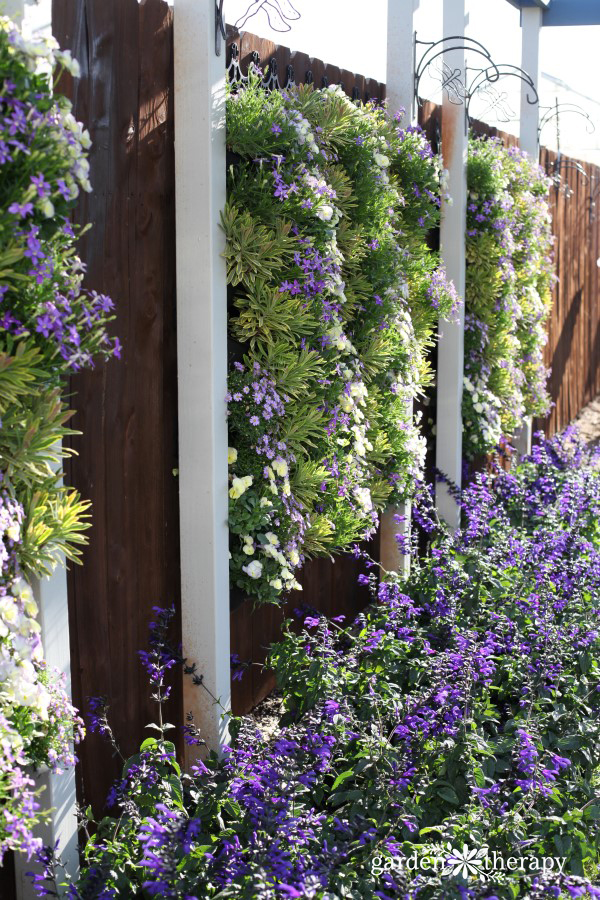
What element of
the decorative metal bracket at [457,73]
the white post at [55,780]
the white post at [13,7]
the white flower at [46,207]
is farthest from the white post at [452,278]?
the white flower at [46,207]

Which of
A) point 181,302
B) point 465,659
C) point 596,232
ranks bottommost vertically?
point 465,659

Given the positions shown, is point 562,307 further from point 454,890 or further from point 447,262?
point 454,890

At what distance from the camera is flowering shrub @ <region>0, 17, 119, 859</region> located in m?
1.62

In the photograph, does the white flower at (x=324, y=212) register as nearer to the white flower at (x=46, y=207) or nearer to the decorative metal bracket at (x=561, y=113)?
the white flower at (x=46, y=207)

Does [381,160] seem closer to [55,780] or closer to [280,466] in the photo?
[280,466]

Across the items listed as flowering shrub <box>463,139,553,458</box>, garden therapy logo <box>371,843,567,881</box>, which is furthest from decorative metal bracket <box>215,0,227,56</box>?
flowering shrub <box>463,139,553,458</box>

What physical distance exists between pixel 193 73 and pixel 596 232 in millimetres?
7144

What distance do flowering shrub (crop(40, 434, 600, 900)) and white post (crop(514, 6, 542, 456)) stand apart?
2450 millimetres

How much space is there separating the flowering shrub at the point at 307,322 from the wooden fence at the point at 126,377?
212 millimetres

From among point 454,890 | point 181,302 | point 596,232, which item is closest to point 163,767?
point 454,890

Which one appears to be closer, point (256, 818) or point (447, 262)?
point (256, 818)

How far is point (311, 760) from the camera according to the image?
2572 millimetres

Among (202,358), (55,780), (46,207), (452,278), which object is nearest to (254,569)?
(202,358)

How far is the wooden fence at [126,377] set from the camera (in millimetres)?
2393
